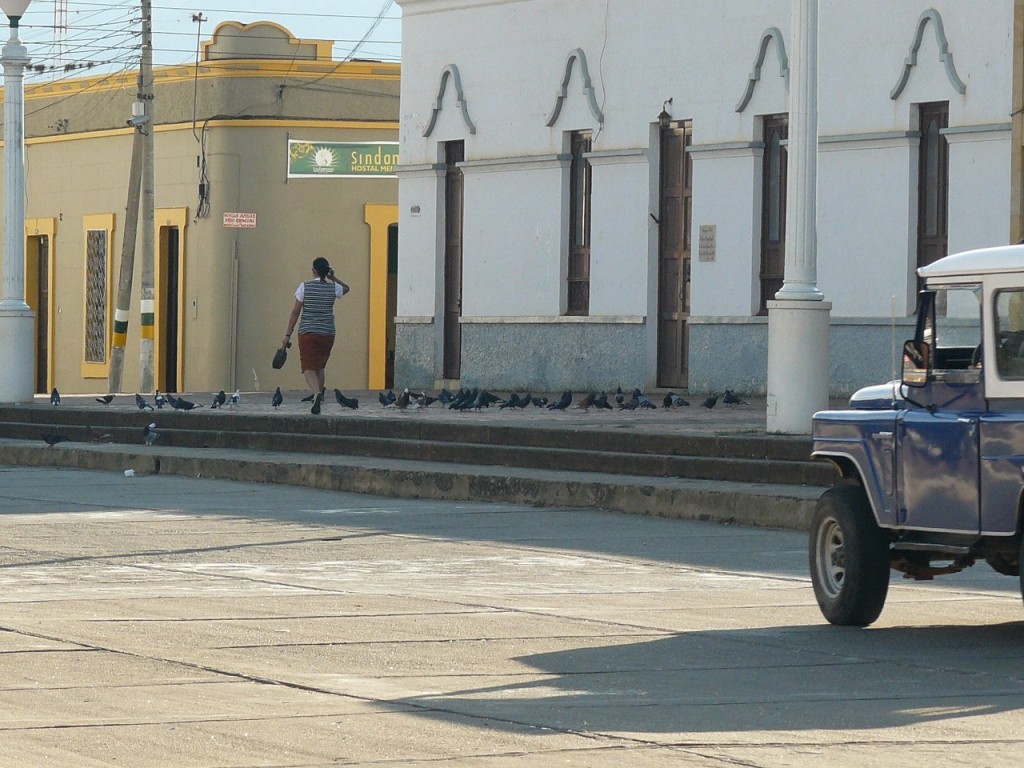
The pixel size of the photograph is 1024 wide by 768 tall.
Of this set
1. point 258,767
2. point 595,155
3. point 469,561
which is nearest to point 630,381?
point 595,155

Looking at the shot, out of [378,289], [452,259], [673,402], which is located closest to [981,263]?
[673,402]

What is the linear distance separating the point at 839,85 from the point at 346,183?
17185 mm

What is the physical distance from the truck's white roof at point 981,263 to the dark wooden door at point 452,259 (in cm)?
1975

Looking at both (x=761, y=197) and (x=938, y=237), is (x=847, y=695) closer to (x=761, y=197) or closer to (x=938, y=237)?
(x=938, y=237)

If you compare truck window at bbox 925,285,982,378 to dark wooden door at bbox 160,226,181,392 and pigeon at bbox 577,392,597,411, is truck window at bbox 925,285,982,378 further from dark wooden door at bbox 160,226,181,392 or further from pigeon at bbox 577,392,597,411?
dark wooden door at bbox 160,226,181,392

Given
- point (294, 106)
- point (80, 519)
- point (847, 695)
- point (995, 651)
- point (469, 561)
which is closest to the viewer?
point (847, 695)

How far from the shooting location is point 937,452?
9.79m

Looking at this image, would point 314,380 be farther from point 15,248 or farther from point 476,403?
point 15,248

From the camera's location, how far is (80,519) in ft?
51.7

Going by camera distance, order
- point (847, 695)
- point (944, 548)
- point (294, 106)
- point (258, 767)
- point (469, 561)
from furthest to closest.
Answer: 1. point (294, 106)
2. point (469, 561)
3. point (944, 548)
4. point (847, 695)
5. point (258, 767)

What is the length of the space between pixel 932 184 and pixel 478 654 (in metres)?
14.9

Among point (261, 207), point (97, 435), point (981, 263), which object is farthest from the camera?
point (261, 207)

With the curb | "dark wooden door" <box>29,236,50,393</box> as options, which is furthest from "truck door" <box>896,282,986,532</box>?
"dark wooden door" <box>29,236,50,393</box>

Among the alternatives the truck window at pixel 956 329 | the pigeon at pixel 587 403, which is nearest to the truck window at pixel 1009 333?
the truck window at pixel 956 329
